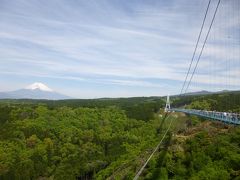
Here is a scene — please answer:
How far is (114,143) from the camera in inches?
5007

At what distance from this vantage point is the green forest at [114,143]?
60.2 metres

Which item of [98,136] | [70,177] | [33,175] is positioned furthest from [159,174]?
[98,136]

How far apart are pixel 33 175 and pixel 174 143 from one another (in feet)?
127

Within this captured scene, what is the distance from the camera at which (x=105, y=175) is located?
3022 inches

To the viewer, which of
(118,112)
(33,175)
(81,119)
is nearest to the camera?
(33,175)

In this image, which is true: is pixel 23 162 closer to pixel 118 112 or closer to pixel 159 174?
pixel 159 174

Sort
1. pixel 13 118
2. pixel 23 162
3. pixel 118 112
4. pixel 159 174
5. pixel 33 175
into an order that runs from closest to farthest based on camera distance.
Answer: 1. pixel 159 174
2. pixel 33 175
3. pixel 23 162
4. pixel 13 118
5. pixel 118 112

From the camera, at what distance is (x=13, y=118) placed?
143 m

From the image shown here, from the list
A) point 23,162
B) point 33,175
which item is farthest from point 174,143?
point 23,162

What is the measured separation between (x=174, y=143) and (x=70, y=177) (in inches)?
1050

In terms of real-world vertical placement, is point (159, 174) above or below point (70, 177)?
above

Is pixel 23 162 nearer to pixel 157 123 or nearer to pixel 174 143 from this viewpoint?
pixel 174 143

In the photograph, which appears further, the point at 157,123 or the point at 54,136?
the point at 157,123

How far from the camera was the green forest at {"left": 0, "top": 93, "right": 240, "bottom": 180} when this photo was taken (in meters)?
60.2
